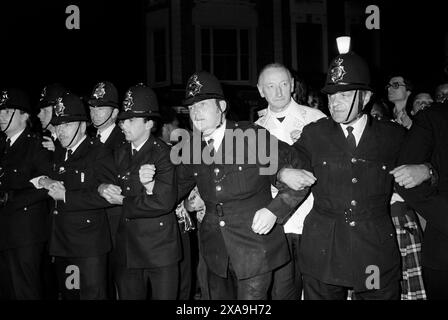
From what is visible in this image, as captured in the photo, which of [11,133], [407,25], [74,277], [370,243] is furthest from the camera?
[407,25]

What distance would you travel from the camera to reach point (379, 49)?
1716 centimetres

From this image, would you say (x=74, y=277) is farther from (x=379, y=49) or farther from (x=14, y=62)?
(x=379, y=49)

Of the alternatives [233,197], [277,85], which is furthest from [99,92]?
[233,197]

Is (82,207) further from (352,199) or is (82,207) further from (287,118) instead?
(352,199)

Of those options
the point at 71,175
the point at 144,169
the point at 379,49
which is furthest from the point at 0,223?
the point at 379,49

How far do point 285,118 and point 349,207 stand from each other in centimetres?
145

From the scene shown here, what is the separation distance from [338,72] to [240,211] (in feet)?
4.03

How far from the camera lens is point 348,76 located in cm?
333

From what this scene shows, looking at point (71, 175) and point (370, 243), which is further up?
point (71, 175)

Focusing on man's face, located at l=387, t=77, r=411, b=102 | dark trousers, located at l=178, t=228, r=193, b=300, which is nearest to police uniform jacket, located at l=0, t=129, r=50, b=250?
dark trousers, located at l=178, t=228, r=193, b=300

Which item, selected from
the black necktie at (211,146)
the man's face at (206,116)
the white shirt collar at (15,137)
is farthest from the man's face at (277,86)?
the white shirt collar at (15,137)

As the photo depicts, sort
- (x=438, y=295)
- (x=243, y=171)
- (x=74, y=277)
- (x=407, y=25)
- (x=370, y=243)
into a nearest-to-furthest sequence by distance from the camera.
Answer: (x=438, y=295) → (x=370, y=243) → (x=243, y=171) → (x=74, y=277) → (x=407, y=25)

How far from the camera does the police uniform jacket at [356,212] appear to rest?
10.6 ft

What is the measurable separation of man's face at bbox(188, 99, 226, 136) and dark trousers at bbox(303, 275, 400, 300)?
1331mm
